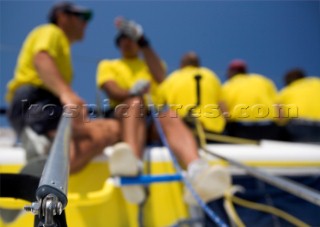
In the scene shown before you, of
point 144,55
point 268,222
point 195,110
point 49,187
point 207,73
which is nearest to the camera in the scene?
point 49,187

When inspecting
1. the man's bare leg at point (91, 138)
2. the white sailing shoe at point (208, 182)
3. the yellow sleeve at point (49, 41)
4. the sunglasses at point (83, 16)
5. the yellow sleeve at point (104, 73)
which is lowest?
the white sailing shoe at point (208, 182)

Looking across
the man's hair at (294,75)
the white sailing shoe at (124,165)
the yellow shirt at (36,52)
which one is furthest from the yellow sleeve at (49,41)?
the man's hair at (294,75)

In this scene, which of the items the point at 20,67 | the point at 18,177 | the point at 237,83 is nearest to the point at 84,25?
the point at 20,67

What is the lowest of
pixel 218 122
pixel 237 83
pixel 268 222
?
pixel 268 222

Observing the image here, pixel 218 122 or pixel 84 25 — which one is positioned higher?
pixel 84 25

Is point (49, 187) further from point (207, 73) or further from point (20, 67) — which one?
point (207, 73)

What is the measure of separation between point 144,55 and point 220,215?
0.69 m

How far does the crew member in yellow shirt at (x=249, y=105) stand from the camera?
121 cm

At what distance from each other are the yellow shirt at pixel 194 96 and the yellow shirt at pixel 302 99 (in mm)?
388

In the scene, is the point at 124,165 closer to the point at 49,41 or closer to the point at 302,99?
the point at 49,41

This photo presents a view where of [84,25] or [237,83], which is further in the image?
[237,83]

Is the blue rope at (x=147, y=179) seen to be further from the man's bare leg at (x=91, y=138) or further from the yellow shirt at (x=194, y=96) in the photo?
the yellow shirt at (x=194, y=96)

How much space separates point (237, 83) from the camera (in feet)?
5.13

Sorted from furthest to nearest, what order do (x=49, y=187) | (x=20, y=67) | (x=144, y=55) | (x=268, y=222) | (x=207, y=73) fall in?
(x=207, y=73), (x=144, y=55), (x=20, y=67), (x=268, y=222), (x=49, y=187)
